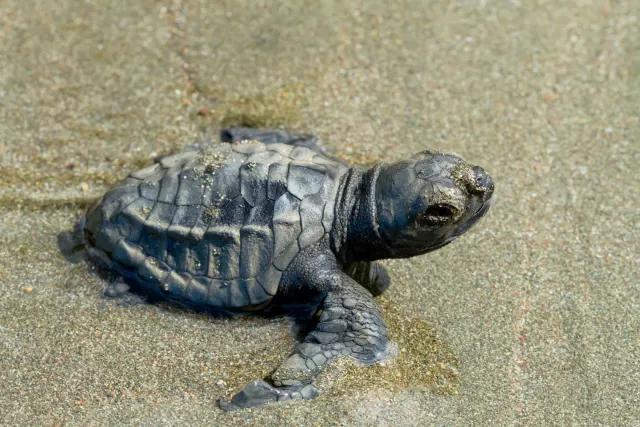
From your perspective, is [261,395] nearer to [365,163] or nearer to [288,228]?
[288,228]

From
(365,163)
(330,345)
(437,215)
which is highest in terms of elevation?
(437,215)

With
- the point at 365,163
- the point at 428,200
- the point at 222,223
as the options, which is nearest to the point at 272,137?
the point at 365,163

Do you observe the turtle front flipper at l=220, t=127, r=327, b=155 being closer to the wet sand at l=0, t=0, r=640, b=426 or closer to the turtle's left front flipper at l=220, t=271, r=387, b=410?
the wet sand at l=0, t=0, r=640, b=426

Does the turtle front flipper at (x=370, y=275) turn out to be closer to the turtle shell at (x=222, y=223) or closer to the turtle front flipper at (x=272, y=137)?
the turtle shell at (x=222, y=223)

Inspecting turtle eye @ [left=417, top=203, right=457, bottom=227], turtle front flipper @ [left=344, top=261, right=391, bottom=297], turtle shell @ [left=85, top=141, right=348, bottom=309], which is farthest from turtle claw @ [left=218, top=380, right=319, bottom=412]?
turtle eye @ [left=417, top=203, right=457, bottom=227]

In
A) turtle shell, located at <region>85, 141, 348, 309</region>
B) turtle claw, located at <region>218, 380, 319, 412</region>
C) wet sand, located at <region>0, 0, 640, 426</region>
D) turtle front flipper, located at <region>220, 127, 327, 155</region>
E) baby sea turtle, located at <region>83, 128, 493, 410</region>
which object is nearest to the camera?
turtle claw, located at <region>218, 380, 319, 412</region>

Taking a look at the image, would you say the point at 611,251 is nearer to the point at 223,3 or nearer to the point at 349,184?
the point at 349,184

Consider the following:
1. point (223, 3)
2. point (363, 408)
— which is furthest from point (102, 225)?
point (223, 3)
